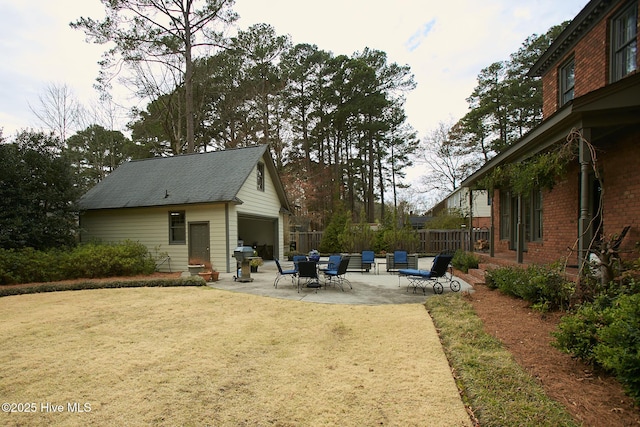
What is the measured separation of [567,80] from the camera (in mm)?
8766

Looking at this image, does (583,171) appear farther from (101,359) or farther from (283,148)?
(283,148)

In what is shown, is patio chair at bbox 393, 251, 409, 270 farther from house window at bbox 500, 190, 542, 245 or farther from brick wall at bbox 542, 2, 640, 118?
brick wall at bbox 542, 2, 640, 118

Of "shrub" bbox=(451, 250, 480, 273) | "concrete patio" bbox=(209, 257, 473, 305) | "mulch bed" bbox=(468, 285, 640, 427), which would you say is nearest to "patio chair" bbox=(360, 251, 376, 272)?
"concrete patio" bbox=(209, 257, 473, 305)

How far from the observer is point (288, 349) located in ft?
14.5

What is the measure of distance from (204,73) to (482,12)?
1742cm

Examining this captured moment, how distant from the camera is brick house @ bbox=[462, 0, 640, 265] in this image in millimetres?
5070

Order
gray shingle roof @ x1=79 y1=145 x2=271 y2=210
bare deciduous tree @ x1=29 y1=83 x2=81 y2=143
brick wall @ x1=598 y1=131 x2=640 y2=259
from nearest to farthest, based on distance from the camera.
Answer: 1. brick wall @ x1=598 y1=131 x2=640 y2=259
2. gray shingle roof @ x1=79 y1=145 x2=271 y2=210
3. bare deciduous tree @ x1=29 y1=83 x2=81 y2=143

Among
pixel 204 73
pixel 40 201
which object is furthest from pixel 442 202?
pixel 40 201

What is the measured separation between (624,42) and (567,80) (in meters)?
2.37

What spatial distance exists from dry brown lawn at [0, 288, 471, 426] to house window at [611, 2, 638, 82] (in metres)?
6.36

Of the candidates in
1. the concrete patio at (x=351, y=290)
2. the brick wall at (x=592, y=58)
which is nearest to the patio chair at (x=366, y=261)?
the concrete patio at (x=351, y=290)

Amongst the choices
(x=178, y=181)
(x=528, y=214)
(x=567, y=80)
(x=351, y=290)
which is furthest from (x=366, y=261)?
(x=178, y=181)

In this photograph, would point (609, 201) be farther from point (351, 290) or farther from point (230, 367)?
point (230, 367)

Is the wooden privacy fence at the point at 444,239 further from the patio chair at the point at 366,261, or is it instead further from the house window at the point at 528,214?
the house window at the point at 528,214
